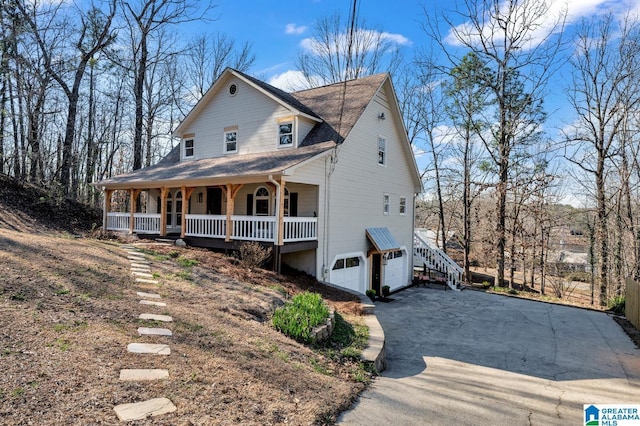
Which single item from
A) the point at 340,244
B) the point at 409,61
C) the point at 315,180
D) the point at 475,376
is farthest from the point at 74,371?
the point at 409,61

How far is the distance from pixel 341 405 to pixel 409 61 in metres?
28.6

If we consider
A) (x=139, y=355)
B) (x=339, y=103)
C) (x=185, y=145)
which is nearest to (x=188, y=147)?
(x=185, y=145)

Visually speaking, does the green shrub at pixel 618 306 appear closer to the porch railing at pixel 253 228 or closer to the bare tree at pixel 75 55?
the porch railing at pixel 253 228

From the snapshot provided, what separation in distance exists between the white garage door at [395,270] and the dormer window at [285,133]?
720 centimetres

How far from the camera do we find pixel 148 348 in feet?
14.4

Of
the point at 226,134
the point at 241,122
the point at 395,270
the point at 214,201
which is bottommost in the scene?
the point at 395,270

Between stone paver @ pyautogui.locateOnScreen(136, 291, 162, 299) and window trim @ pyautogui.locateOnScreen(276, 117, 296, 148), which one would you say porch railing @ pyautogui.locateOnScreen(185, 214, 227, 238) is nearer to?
window trim @ pyautogui.locateOnScreen(276, 117, 296, 148)

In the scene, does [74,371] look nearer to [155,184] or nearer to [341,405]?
[341,405]

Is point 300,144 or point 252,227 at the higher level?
point 300,144

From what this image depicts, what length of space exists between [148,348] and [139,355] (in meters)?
0.22

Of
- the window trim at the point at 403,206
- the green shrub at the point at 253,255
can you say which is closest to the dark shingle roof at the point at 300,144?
the green shrub at the point at 253,255

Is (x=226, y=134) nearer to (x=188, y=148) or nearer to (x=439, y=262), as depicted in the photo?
(x=188, y=148)

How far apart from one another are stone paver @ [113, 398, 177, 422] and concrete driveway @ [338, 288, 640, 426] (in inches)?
76.4

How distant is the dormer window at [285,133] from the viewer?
47.8 feet
